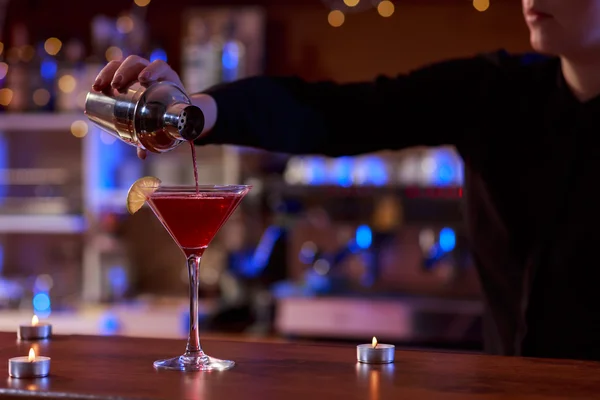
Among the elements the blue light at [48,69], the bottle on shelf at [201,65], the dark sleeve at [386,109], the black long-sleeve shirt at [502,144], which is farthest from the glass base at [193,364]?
the blue light at [48,69]

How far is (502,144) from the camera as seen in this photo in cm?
208

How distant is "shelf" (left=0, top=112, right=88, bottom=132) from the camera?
4.84m

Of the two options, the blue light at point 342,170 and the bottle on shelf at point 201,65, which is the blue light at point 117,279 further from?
the blue light at point 342,170

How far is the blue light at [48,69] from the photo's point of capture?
4.95m

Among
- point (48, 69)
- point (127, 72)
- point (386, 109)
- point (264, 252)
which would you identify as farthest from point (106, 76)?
point (48, 69)

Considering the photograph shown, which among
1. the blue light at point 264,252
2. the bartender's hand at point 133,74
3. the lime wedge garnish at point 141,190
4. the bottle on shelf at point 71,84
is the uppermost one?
the bottle on shelf at point 71,84

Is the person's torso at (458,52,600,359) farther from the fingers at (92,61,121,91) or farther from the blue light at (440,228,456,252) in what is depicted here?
the blue light at (440,228,456,252)

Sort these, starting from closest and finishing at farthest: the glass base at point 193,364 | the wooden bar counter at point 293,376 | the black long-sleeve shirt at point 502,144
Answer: the wooden bar counter at point 293,376 < the glass base at point 193,364 < the black long-sleeve shirt at point 502,144

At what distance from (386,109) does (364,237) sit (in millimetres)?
2407

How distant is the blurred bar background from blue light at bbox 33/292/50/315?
0.01 metres

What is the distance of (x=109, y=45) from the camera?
5012mm

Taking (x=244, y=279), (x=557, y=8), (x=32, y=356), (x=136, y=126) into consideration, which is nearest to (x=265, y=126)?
(x=136, y=126)

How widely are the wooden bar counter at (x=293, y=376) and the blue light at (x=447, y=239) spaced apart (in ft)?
9.48

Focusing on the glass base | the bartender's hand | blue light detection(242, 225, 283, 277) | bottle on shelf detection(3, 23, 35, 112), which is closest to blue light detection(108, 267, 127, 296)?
blue light detection(242, 225, 283, 277)
